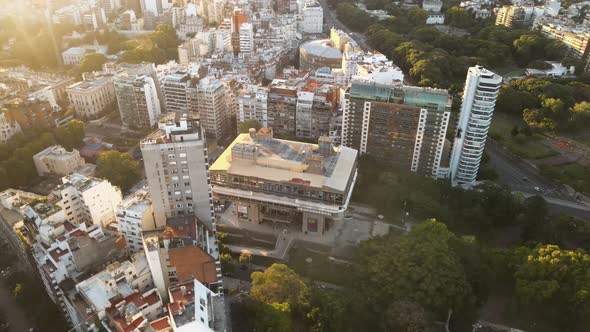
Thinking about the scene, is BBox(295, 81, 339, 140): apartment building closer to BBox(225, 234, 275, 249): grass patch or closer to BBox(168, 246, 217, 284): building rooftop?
BBox(225, 234, 275, 249): grass patch

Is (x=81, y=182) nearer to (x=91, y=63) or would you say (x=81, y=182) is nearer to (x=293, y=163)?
(x=293, y=163)

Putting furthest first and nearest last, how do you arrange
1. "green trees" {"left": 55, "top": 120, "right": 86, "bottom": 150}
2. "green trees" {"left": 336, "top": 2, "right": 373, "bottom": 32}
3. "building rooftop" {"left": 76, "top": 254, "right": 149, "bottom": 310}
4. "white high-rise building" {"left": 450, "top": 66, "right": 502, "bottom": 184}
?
"green trees" {"left": 336, "top": 2, "right": 373, "bottom": 32} < "green trees" {"left": 55, "top": 120, "right": 86, "bottom": 150} < "white high-rise building" {"left": 450, "top": 66, "right": 502, "bottom": 184} < "building rooftop" {"left": 76, "top": 254, "right": 149, "bottom": 310}

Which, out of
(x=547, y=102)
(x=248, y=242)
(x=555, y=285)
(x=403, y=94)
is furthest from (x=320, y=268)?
(x=547, y=102)

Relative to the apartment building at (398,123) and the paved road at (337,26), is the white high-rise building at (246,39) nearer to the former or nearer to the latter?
the paved road at (337,26)

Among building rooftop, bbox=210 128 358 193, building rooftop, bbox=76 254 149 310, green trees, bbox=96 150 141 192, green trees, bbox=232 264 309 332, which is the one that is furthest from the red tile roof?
green trees, bbox=96 150 141 192

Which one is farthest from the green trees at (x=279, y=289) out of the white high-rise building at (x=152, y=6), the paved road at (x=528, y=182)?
the white high-rise building at (x=152, y=6)
